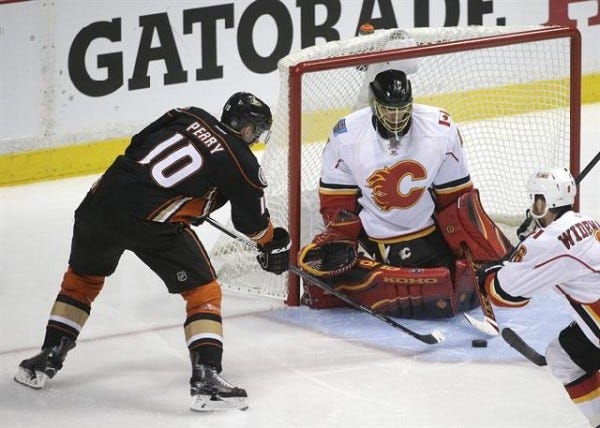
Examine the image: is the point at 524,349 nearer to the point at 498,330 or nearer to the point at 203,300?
the point at 498,330

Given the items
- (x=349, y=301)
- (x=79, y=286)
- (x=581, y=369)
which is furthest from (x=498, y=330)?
(x=79, y=286)

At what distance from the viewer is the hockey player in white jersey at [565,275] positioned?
380 cm

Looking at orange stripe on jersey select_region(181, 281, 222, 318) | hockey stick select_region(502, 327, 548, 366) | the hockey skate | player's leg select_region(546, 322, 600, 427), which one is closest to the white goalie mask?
player's leg select_region(546, 322, 600, 427)

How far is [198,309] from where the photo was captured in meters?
4.43

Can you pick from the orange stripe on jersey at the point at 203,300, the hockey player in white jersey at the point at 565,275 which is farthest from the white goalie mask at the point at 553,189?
the orange stripe on jersey at the point at 203,300

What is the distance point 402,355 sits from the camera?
188 inches

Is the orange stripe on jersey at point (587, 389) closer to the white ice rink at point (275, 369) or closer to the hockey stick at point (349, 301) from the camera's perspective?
the white ice rink at point (275, 369)

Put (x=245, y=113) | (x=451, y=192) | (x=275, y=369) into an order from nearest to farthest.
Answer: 1. (x=245, y=113)
2. (x=275, y=369)
3. (x=451, y=192)

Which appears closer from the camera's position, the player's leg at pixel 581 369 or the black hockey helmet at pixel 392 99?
the player's leg at pixel 581 369

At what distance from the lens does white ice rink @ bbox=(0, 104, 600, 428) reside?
14.0 feet

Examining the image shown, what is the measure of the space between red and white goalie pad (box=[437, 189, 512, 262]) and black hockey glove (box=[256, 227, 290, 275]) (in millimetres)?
757

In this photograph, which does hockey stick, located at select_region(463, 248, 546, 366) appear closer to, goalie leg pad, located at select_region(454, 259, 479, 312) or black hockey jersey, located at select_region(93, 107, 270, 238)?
goalie leg pad, located at select_region(454, 259, 479, 312)

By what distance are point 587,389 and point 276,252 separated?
40.8 inches

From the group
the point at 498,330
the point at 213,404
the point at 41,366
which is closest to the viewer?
the point at 213,404
